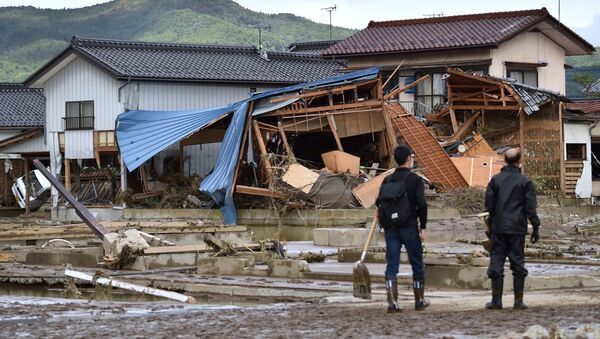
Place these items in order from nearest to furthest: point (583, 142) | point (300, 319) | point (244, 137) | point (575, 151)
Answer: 1. point (300, 319)
2. point (244, 137)
3. point (583, 142)
4. point (575, 151)

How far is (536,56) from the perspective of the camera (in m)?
42.9

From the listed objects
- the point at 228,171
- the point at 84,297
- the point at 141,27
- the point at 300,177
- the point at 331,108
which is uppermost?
the point at 141,27

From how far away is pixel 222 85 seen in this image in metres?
43.5

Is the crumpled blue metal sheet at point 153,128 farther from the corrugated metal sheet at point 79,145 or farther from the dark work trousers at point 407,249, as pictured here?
the dark work trousers at point 407,249

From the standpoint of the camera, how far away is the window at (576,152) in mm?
39062

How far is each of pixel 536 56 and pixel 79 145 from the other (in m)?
16.9

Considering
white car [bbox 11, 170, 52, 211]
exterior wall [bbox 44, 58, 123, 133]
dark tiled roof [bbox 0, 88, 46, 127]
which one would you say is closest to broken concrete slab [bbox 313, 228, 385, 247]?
exterior wall [bbox 44, 58, 123, 133]

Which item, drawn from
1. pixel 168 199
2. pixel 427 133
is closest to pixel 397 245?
pixel 427 133

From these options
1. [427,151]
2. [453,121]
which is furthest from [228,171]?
[453,121]

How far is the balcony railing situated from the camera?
42.6 m

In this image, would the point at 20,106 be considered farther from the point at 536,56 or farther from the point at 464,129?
the point at 464,129

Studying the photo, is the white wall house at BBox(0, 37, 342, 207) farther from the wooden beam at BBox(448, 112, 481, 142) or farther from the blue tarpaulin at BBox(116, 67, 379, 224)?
the wooden beam at BBox(448, 112, 481, 142)

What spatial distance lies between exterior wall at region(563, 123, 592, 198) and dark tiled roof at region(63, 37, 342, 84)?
1118 cm

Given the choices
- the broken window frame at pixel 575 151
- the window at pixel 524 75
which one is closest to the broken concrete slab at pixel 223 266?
the broken window frame at pixel 575 151
